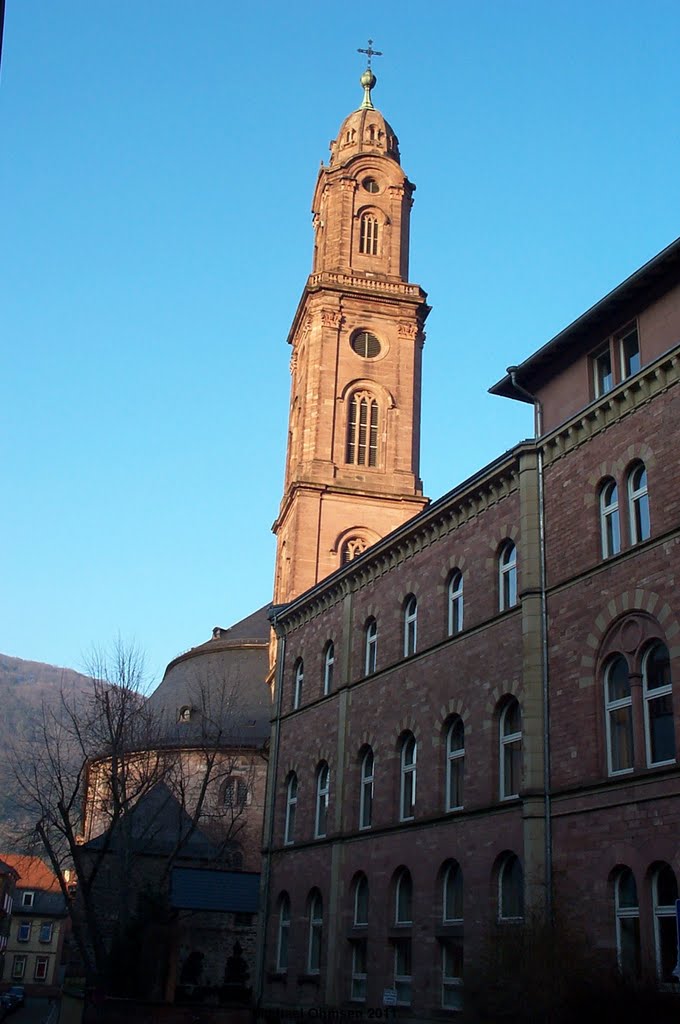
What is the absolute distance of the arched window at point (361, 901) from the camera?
30.2 meters

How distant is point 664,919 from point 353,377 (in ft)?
158

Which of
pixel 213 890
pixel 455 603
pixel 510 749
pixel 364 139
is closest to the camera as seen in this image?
pixel 510 749

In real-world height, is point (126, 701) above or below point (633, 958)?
above

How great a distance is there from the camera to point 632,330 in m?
24.6

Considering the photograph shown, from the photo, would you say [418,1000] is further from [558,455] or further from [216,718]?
[216,718]

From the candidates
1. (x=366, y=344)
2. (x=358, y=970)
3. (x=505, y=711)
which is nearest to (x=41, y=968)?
(x=366, y=344)

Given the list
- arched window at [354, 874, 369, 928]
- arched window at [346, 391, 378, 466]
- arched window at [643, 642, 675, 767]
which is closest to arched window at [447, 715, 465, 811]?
arched window at [354, 874, 369, 928]

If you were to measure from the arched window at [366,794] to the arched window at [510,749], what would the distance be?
6651 mm

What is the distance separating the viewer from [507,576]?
26719mm

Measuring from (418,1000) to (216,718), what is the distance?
41490mm

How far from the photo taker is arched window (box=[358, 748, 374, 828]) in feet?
103

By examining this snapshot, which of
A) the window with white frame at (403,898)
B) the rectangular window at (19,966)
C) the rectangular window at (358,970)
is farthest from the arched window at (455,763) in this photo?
the rectangular window at (19,966)

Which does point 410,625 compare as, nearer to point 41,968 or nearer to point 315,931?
point 315,931

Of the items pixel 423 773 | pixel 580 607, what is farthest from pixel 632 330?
pixel 423 773
